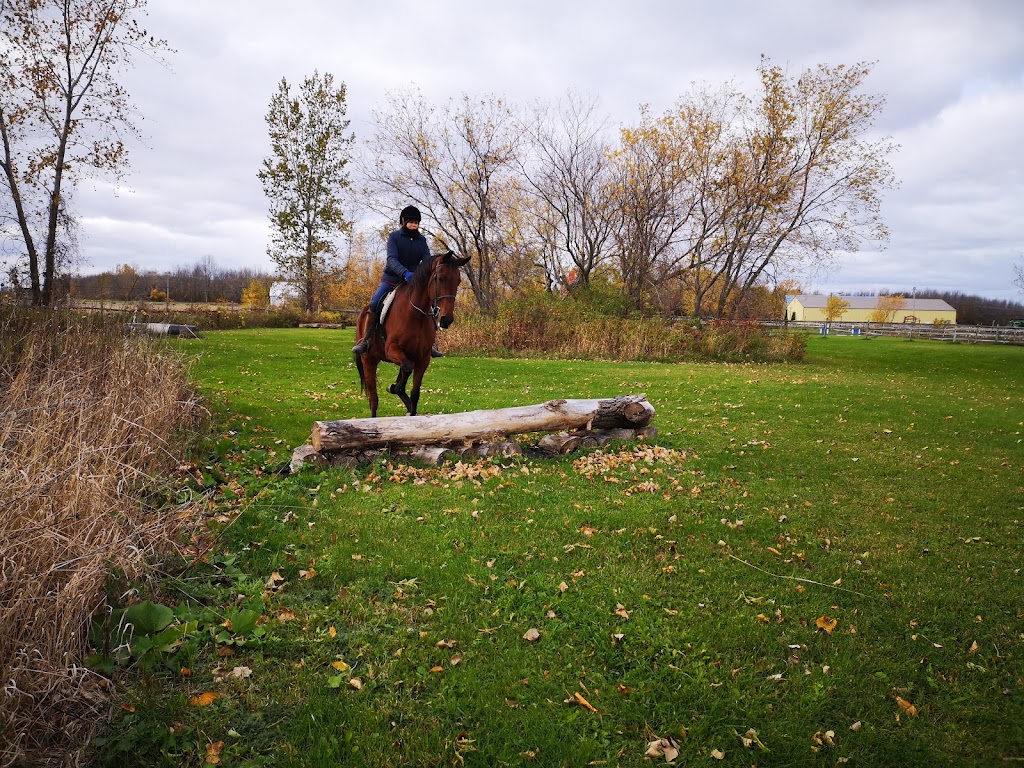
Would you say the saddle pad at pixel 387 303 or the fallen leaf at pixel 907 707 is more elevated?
the saddle pad at pixel 387 303

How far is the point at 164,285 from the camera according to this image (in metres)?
24.0

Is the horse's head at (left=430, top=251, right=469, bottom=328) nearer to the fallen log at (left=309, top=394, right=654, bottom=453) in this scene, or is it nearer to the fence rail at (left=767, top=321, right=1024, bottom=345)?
the fallen log at (left=309, top=394, right=654, bottom=453)

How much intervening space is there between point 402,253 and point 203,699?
22.2ft

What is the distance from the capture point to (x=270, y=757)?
275 centimetres

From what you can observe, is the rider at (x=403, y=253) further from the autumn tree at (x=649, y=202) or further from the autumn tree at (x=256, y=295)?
the autumn tree at (x=256, y=295)

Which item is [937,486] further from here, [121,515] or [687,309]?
[687,309]

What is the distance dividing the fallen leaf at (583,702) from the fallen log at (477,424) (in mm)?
4640

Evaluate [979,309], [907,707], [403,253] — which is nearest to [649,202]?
[403,253]

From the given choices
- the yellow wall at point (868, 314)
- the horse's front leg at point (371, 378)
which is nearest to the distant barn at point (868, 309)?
the yellow wall at point (868, 314)

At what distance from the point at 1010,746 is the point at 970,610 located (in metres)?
1.52

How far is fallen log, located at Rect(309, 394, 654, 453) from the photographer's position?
7.18 m

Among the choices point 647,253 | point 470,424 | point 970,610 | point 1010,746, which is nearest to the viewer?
point 1010,746

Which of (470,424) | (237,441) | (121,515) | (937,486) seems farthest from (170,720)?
(937,486)

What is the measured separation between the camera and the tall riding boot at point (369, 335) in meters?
9.13
